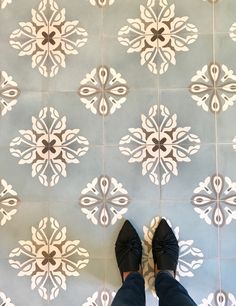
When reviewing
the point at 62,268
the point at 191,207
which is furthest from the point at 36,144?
the point at 191,207

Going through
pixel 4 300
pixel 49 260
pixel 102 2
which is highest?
pixel 102 2

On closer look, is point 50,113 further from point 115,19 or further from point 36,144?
point 115,19

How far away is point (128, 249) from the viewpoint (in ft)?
3.64

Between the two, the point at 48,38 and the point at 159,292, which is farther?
the point at 48,38

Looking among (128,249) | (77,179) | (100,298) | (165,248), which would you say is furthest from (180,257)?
(77,179)

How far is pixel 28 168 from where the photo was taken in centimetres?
116

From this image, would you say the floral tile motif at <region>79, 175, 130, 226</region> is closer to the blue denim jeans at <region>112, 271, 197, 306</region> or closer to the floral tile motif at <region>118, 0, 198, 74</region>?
the blue denim jeans at <region>112, 271, 197, 306</region>

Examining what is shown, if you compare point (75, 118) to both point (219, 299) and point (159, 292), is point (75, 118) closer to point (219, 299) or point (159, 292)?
point (159, 292)

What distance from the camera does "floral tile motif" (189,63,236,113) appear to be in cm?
115

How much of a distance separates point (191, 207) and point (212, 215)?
7cm

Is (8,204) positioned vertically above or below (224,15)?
below

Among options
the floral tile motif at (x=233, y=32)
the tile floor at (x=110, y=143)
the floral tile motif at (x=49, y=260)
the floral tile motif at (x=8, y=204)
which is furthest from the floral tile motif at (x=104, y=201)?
the floral tile motif at (x=233, y=32)

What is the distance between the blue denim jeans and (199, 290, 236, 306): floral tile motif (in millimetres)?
158

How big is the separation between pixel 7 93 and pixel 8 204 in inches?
14.6
